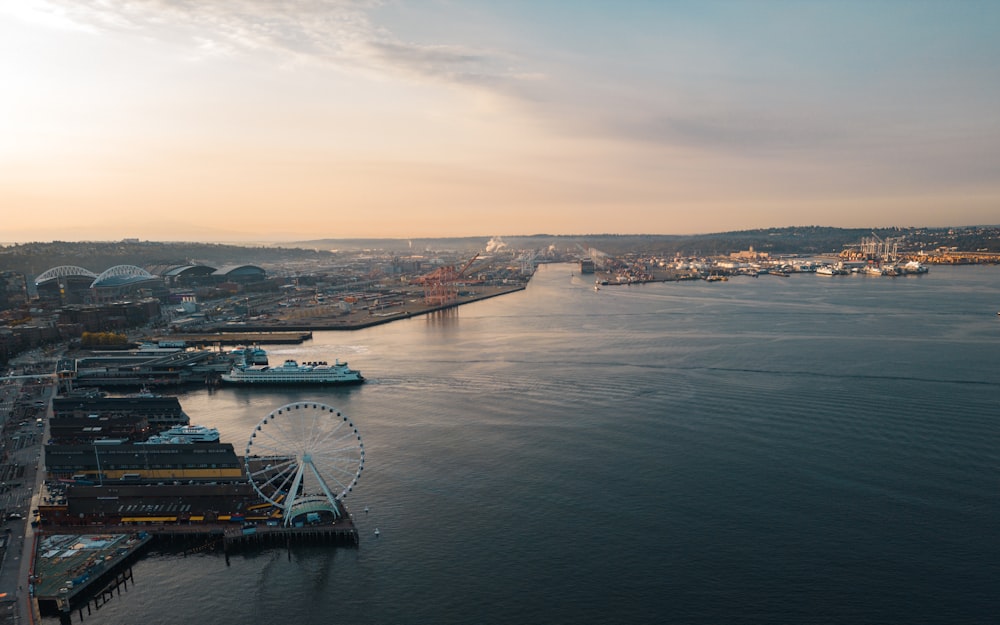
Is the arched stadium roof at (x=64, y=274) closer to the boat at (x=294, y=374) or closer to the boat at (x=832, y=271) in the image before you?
the boat at (x=294, y=374)

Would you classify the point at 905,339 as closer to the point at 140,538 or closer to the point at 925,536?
the point at 925,536

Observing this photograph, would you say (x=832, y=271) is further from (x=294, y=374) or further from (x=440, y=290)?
(x=294, y=374)

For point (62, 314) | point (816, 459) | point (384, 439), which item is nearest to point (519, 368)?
point (384, 439)

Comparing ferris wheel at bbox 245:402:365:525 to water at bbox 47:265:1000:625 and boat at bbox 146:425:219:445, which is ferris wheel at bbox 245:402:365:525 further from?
boat at bbox 146:425:219:445

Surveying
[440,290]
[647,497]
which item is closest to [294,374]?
[647,497]

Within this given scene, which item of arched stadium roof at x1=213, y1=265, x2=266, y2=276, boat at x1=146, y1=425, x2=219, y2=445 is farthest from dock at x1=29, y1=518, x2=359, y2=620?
arched stadium roof at x1=213, y1=265, x2=266, y2=276

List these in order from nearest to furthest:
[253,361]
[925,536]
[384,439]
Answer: [925,536] < [384,439] < [253,361]
